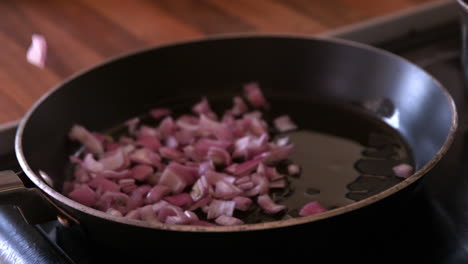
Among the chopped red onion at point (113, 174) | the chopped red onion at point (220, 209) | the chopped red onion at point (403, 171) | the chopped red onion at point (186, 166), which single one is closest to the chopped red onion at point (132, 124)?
the chopped red onion at point (186, 166)

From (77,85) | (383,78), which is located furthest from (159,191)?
(383,78)

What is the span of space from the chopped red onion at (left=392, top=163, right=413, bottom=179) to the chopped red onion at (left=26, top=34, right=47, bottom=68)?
57 cm

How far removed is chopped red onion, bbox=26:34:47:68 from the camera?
1.03 metres

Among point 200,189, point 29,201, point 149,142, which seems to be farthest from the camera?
point 149,142

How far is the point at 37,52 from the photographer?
1043mm

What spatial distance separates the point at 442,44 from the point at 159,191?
53 centimetres

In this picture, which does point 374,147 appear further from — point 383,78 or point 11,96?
point 11,96

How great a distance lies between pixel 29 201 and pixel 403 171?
0.41 meters

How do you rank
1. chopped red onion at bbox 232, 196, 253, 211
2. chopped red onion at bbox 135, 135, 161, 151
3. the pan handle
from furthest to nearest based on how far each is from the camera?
chopped red onion at bbox 135, 135, 161, 151, chopped red onion at bbox 232, 196, 253, 211, the pan handle

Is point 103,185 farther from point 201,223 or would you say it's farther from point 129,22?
point 129,22

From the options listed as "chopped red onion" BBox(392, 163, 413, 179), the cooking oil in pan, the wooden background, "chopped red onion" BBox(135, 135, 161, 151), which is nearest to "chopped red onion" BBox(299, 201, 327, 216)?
the cooking oil in pan

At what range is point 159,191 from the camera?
2.38 feet

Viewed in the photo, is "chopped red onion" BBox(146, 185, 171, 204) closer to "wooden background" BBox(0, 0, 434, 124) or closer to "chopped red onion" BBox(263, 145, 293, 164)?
"chopped red onion" BBox(263, 145, 293, 164)

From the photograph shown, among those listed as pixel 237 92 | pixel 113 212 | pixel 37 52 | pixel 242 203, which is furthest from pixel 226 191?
pixel 37 52
